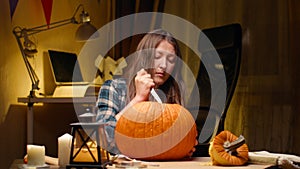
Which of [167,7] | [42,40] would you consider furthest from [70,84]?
[167,7]

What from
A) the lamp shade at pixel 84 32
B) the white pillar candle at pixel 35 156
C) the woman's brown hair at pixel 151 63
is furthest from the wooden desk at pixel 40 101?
the white pillar candle at pixel 35 156

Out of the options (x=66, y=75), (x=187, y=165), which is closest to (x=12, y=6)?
(x=66, y=75)

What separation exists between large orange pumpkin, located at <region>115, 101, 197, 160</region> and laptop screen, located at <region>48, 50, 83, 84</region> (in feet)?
5.47

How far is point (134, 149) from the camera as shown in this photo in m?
1.24

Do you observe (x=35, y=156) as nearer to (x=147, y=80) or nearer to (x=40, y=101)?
(x=147, y=80)

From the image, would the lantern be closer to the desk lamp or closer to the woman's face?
the woman's face

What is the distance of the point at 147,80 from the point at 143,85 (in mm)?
19

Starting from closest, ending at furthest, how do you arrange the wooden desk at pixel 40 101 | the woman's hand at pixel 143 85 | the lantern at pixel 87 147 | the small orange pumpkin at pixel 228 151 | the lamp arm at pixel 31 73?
the lantern at pixel 87 147, the small orange pumpkin at pixel 228 151, the woman's hand at pixel 143 85, the wooden desk at pixel 40 101, the lamp arm at pixel 31 73

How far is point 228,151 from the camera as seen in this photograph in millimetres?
1184

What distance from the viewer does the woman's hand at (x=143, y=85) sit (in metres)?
1.34

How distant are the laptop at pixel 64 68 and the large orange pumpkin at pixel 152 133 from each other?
1.58 meters

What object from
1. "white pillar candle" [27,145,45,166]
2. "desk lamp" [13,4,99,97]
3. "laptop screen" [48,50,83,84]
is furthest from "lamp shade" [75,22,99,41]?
"white pillar candle" [27,145,45,166]

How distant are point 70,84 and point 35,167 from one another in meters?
1.72

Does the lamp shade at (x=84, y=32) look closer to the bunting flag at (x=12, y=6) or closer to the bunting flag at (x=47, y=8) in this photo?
the bunting flag at (x=47, y=8)
